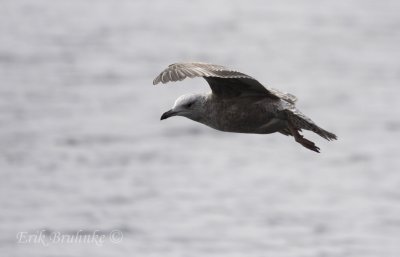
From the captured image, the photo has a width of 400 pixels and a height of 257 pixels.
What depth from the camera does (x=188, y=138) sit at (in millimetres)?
24219

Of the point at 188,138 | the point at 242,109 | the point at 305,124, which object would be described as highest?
the point at 188,138

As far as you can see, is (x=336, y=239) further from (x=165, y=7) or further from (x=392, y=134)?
(x=165, y=7)

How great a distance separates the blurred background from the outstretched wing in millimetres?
9374

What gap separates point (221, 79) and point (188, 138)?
14965 millimetres

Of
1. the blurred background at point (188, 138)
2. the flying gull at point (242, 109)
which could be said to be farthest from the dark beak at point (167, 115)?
the blurred background at point (188, 138)

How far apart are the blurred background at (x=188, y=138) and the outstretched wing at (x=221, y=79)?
937cm

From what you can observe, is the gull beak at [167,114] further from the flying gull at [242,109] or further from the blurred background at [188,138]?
the blurred background at [188,138]

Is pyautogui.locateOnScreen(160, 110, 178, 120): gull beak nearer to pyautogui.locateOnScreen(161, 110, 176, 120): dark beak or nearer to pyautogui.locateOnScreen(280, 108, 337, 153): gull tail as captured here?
pyautogui.locateOnScreen(161, 110, 176, 120): dark beak

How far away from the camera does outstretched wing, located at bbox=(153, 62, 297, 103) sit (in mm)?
8703

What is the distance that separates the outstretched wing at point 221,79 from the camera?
8703mm
